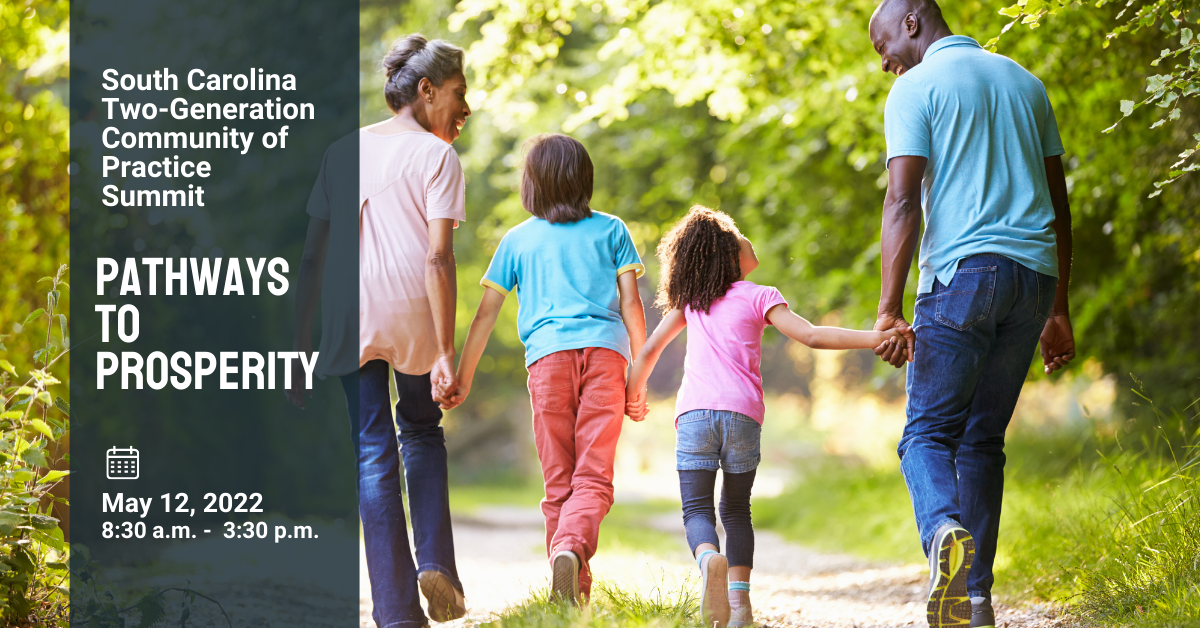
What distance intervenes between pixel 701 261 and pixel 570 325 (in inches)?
20.9

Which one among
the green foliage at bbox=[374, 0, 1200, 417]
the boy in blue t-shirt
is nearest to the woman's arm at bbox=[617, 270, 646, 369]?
the boy in blue t-shirt

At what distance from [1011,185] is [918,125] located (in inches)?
13.6

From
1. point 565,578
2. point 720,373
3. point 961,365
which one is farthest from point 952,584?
point 565,578

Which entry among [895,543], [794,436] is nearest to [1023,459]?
[895,543]

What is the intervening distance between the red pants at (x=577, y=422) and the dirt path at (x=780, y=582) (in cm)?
53

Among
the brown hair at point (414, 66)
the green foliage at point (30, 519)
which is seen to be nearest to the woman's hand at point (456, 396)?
the brown hair at point (414, 66)

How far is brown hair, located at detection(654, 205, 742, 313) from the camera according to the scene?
3.46 m

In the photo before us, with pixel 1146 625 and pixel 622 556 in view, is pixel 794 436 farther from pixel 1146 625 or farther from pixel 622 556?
pixel 1146 625

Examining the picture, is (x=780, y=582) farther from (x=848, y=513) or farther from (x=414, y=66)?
(x=414, y=66)

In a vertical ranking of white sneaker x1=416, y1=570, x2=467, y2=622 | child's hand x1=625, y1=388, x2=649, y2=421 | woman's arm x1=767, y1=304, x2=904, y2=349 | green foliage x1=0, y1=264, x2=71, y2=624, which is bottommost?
white sneaker x1=416, y1=570, x2=467, y2=622

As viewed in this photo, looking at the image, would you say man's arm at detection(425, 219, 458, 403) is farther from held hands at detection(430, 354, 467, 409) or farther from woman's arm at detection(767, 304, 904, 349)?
woman's arm at detection(767, 304, 904, 349)

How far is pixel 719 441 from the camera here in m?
3.33

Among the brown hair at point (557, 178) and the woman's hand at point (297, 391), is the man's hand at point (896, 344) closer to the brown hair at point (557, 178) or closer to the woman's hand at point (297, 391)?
the brown hair at point (557, 178)

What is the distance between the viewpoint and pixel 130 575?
473 cm
